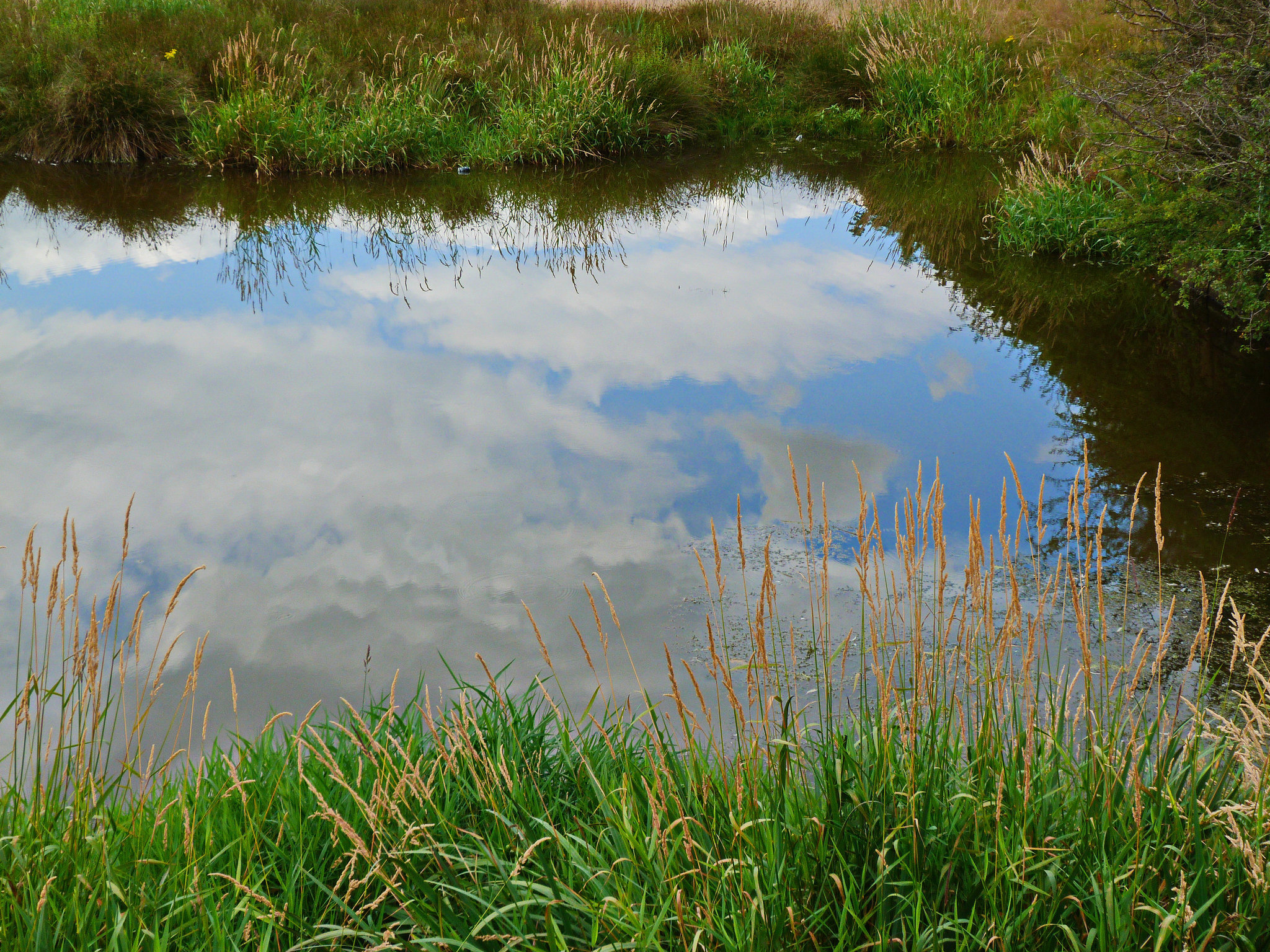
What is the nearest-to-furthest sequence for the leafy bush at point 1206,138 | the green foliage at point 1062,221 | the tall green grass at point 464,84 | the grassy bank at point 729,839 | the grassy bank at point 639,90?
the grassy bank at point 729,839 → the leafy bush at point 1206,138 → the grassy bank at point 639,90 → the green foliage at point 1062,221 → the tall green grass at point 464,84

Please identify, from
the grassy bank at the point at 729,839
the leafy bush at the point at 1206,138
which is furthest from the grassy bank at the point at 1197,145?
the grassy bank at the point at 729,839

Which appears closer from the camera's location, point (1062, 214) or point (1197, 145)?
point (1197, 145)

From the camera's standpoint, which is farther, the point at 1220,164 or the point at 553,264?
the point at 553,264

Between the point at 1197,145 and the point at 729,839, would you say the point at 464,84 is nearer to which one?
the point at 1197,145

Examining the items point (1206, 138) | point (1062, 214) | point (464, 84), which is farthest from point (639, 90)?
point (1206, 138)

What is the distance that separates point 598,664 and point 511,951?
174 centimetres

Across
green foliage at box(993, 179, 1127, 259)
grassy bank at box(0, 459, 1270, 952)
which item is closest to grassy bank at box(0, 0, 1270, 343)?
green foliage at box(993, 179, 1127, 259)

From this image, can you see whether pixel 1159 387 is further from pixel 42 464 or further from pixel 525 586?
pixel 42 464

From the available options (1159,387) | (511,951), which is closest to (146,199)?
(1159,387)

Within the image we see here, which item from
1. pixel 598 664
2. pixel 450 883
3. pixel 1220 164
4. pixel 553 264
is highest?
pixel 1220 164

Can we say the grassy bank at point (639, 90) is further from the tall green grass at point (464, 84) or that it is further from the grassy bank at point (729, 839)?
the grassy bank at point (729, 839)

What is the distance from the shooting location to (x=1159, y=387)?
598cm

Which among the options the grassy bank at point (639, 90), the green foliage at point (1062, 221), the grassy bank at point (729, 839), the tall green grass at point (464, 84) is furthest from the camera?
the tall green grass at point (464, 84)

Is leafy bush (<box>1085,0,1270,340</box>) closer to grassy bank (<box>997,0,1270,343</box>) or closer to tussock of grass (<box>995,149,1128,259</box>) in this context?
grassy bank (<box>997,0,1270,343</box>)
